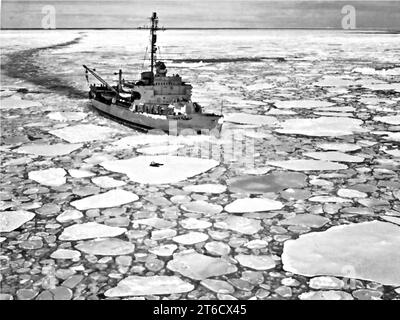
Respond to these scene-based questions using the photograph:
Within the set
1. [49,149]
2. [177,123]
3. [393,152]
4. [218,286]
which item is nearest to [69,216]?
[218,286]

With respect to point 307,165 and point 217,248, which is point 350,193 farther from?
point 217,248

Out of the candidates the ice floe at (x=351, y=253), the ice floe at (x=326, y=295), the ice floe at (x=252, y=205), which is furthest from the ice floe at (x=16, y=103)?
the ice floe at (x=326, y=295)

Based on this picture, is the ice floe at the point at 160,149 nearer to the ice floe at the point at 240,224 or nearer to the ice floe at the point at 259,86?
the ice floe at the point at 240,224

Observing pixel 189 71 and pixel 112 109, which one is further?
pixel 189 71

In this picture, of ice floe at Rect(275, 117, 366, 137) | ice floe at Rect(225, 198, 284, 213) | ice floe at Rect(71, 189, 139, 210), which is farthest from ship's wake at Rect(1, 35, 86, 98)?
ice floe at Rect(225, 198, 284, 213)
